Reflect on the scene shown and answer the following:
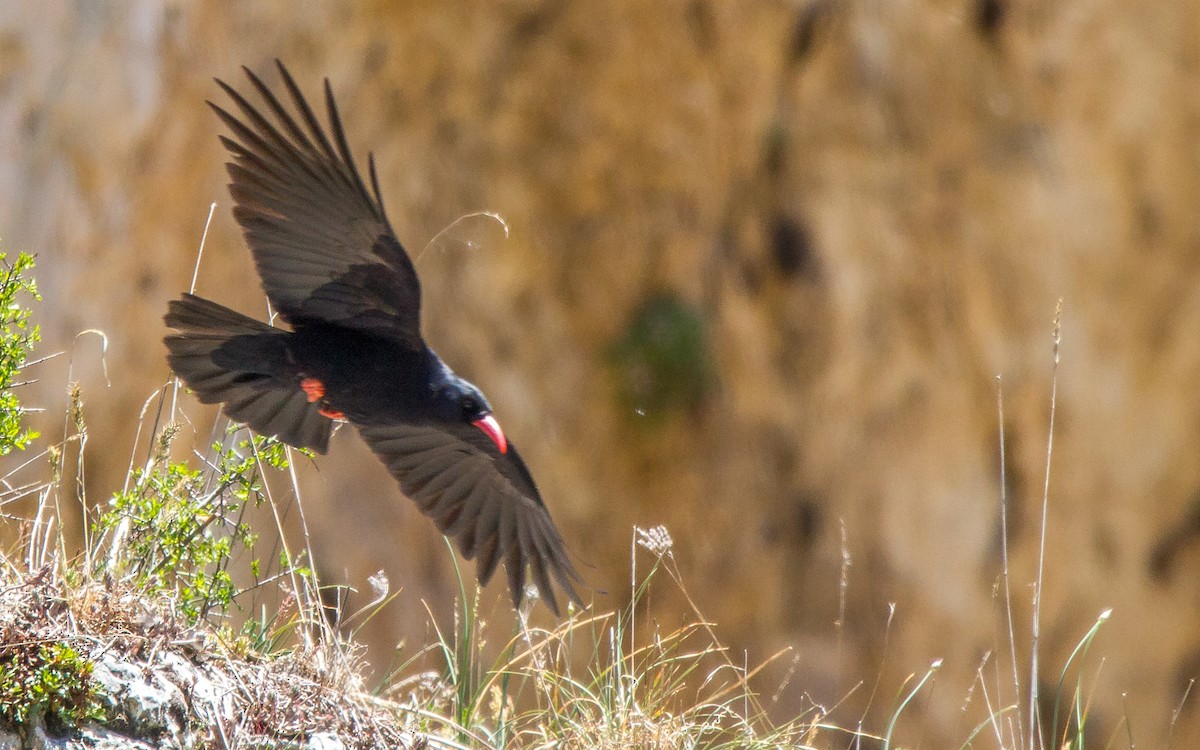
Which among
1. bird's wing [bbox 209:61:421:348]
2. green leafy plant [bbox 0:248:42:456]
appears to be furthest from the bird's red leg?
green leafy plant [bbox 0:248:42:456]

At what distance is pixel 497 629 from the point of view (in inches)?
316

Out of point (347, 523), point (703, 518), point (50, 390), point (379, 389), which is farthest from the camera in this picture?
point (703, 518)

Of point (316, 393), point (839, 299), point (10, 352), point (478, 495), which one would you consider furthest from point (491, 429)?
point (839, 299)

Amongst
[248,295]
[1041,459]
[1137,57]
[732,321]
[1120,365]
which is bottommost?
[1041,459]

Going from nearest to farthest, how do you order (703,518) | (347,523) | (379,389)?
(379,389) → (347,523) → (703,518)

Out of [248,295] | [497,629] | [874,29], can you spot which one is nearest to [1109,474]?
[874,29]

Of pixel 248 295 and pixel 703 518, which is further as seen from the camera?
pixel 703 518

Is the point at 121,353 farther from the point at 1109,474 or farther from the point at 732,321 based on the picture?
the point at 1109,474

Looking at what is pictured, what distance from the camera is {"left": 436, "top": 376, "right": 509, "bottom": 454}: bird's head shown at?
3883 mm

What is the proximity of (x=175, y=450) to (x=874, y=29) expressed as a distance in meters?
5.29

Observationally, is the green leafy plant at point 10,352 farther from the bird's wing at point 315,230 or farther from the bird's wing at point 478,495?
the bird's wing at point 478,495

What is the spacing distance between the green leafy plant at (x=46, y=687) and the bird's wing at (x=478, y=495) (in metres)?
1.58

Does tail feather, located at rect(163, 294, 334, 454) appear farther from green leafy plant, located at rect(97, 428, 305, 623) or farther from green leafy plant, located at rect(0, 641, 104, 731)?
green leafy plant, located at rect(0, 641, 104, 731)

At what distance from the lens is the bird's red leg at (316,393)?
3.76 m
